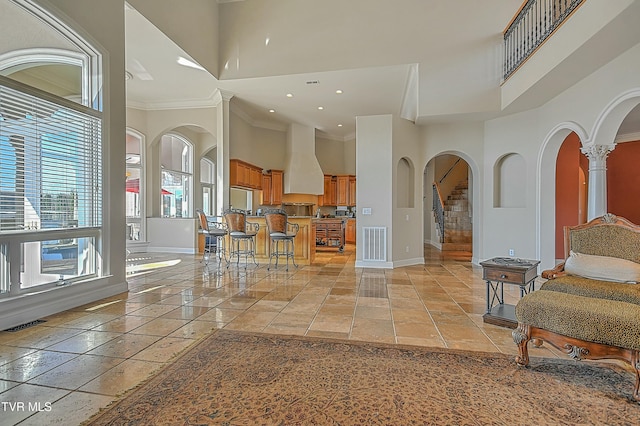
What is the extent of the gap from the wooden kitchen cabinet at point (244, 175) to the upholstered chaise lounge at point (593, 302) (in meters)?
6.23

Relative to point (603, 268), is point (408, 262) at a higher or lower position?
lower

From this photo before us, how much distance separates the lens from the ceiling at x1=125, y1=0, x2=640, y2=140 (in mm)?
5648

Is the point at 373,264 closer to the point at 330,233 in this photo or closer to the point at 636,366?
the point at 330,233

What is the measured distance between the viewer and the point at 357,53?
5.88m

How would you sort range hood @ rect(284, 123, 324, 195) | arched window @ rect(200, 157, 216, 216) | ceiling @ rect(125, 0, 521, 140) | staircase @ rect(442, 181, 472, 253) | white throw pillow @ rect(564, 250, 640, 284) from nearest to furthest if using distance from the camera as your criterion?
white throw pillow @ rect(564, 250, 640, 284)
ceiling @ rect(125, 0, 521, 140)
staircase @ rect(442, 181, 472, 253)
range hood @ rect(284, 123, 324, 195)
arched window @ rect(200, 157, 216, 216)

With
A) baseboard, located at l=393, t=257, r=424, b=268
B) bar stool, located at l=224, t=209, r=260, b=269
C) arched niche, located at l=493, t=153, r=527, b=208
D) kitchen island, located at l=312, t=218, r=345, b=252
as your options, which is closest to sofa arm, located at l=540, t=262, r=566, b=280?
baseboard, located at l=393, t=257, r=424, b=268

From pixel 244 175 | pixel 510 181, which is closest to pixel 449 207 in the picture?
pixel 510 181

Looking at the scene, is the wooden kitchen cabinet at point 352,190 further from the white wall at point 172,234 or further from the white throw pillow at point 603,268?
the white throw pillow at point 603,268

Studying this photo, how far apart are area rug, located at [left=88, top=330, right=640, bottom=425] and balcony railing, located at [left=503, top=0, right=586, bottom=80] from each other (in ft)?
13.6

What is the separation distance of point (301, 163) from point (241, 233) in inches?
165

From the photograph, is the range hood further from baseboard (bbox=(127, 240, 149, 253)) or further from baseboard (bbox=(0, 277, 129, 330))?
baseboard (bbox=(0, 277, 129, 330))

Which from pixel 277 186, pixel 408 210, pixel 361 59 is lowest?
pixel 408 210

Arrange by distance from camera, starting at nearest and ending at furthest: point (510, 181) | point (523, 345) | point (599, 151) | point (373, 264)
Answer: point (523, 345)
point (599, 151)
point (373, 264)
point (510, 181)

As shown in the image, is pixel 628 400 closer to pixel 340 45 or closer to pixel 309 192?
pixel 340 45
